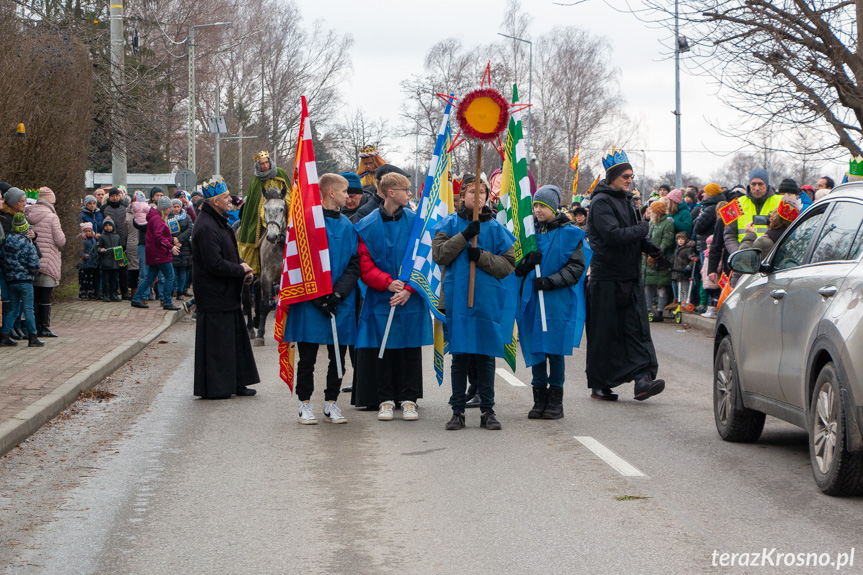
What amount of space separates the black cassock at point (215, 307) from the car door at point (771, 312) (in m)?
4.96

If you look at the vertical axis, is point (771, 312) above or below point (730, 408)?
above

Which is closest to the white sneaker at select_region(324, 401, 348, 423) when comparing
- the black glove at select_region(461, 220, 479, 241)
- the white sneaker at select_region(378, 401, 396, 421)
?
the white sneaker at select_region(378, 401, 396, 421)

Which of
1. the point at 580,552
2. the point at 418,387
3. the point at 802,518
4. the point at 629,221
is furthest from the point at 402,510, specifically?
the point at 629,221

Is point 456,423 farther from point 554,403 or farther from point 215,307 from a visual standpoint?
point 215,307

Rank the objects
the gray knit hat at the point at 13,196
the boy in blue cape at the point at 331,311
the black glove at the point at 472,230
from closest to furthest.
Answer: the black glove at the point at 472,230 < the boy in blue cape at the point at 331,311 < the gray knit hat at the point at 13,196

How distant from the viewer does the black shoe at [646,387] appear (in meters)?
10.4

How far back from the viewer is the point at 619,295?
417 inches

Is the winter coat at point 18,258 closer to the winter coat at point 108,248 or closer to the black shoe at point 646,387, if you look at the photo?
the winter coat at point 108,248

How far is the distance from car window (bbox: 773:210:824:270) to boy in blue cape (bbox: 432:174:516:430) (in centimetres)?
207

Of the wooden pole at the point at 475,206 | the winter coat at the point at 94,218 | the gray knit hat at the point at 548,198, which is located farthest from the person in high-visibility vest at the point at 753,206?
the winter coat at the point at 94,218

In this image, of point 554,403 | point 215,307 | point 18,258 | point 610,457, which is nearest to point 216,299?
point 215,307

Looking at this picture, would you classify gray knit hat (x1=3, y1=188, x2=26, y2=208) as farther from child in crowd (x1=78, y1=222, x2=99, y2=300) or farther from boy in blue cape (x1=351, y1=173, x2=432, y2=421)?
child in crowd (x1=78, y1=222, x2=99, y2=300)

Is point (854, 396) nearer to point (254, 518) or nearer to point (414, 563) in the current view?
point (414, 563)

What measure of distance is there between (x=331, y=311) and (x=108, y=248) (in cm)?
1268
